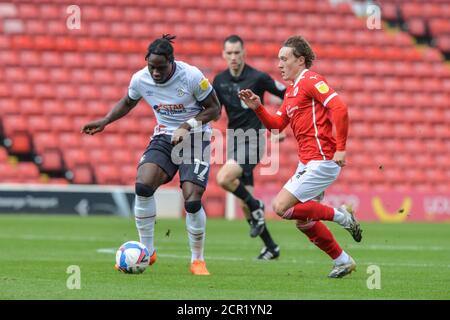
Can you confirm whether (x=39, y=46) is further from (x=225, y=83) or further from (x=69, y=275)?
(x=69, y=275)

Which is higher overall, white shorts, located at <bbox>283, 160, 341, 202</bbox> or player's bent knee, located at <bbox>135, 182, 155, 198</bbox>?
white shorts, located at <bbox>283, 160, 341, 202</bbox>

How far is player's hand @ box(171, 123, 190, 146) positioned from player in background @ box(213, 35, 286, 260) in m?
2.35

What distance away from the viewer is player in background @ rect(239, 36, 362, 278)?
8055 mm

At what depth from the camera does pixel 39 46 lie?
74.6ft

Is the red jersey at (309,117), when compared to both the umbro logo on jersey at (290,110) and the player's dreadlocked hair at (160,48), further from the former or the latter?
the player's dreadlocked hair at (160,48)

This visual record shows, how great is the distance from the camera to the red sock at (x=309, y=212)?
8.05 meters

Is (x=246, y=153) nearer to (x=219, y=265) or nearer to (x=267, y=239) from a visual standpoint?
(x=267, y=239)

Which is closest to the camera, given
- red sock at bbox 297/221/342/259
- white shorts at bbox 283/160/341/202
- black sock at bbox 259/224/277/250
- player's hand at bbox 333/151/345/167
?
player's hand at bbox 333/151/345/167

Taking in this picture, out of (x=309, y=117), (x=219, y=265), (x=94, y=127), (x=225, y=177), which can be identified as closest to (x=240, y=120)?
(x=225, y=177)

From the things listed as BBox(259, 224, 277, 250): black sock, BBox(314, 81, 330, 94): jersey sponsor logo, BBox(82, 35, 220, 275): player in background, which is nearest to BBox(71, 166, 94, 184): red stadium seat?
BBox(259, 224, 277, 250): black sock

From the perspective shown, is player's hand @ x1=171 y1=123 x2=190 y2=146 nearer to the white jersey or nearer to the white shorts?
the white jersey

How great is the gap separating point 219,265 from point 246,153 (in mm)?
1945

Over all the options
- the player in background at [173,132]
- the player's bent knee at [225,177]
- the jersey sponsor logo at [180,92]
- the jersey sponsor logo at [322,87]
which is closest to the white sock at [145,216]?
the player in background at [173,132]

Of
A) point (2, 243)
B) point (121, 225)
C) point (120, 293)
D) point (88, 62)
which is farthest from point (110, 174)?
point (120, 293)
